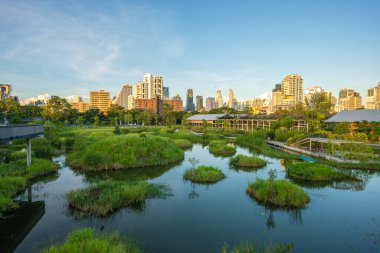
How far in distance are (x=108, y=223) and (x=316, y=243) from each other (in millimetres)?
9686

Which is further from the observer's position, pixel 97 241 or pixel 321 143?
pixel 321 143

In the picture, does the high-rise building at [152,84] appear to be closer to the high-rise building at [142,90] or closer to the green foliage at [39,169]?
the high-rise building at [142,90]

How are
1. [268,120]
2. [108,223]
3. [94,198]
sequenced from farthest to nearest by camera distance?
[268,120]
[94,198]
[108,223]

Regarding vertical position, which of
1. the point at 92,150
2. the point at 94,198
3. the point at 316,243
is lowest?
the point at 316,243

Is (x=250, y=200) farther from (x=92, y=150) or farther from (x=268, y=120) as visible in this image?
(x=268, y=120)

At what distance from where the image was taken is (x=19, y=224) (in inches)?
436

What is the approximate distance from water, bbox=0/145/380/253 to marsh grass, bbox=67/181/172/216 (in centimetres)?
52

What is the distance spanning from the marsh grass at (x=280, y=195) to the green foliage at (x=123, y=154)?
40.3 feet

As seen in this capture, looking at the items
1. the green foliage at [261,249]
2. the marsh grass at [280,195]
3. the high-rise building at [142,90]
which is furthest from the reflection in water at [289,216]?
the high-rise building at [142,90]

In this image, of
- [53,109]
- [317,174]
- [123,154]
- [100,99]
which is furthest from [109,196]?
[100,99]

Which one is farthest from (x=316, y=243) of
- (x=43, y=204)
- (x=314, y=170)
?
(x=43, y=204)

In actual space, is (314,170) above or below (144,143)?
below

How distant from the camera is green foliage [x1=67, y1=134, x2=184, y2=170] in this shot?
2181cm

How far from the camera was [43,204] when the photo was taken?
1372 cm
